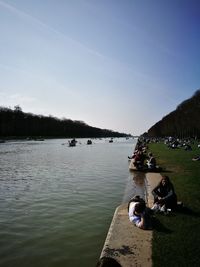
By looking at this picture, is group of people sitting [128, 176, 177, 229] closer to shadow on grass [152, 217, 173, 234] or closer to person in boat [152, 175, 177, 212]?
person in boat [152, 175, 177, 212]

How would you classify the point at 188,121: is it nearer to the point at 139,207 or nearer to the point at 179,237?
the point at 139,207

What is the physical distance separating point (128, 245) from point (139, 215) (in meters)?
2.38

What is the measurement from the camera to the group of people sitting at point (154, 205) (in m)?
11.7

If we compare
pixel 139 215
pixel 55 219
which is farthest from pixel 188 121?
pixel 139 215

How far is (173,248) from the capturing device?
30.5 feet

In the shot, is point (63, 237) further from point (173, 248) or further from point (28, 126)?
point (28, 126)

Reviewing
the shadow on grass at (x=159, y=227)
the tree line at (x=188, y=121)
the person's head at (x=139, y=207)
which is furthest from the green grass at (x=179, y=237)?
the tree line at (x=188, y=121)

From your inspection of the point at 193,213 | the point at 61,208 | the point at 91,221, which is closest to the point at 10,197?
the point at 61,208

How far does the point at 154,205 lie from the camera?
1377 centimetres

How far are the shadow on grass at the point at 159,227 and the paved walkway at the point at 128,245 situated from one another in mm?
340

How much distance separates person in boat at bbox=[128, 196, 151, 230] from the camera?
11.5 m

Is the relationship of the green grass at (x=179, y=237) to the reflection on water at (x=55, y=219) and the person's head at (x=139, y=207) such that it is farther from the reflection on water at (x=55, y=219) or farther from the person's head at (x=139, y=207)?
the reflection on water at (x=55, y=219)

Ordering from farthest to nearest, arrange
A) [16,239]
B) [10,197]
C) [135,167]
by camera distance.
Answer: [135,167] < [10,197] < [16,239]

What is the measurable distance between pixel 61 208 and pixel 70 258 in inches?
264
